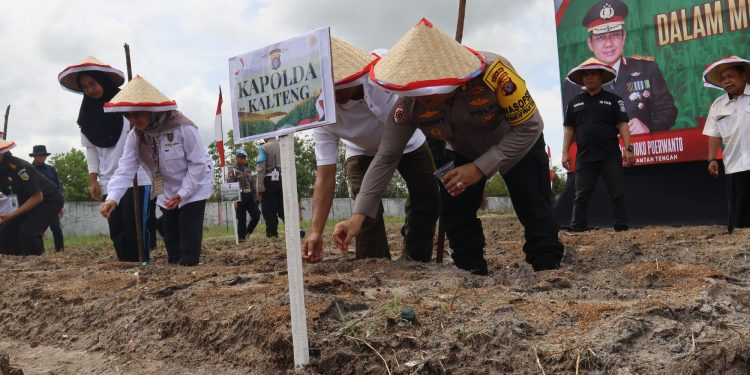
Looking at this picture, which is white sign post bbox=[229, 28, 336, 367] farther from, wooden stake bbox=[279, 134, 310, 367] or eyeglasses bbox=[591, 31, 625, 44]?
eyeglasses bbox=[591, 31, 625, 44]

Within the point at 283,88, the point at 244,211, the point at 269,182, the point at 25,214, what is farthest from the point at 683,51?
the point at 25,214

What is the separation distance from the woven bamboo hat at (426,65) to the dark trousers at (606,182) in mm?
4146

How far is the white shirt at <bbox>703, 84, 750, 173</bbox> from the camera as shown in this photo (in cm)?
567

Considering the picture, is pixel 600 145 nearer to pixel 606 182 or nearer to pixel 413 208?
pixel 606 182

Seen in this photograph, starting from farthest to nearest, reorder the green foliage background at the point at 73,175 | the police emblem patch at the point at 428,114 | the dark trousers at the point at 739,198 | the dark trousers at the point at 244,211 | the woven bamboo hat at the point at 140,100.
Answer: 1. the green foliage background at the point at 73,175
2. the dark trousers at the point at 244,211
3. the dark trousers at the point at 739,198
4. the woven bamboo hat at the point at 140,100
5. the police emblem patch at the point at 428,114

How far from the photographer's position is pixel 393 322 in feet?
8.07

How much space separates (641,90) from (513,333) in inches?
293

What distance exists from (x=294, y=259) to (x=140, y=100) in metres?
3.02

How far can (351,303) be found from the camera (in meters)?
2.75

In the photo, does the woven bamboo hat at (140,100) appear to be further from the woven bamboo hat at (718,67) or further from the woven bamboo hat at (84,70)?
the woven bamboo hat at (718,67)

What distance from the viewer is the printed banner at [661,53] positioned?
27.8ft

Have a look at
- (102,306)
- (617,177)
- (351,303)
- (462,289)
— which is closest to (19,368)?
(102,306)

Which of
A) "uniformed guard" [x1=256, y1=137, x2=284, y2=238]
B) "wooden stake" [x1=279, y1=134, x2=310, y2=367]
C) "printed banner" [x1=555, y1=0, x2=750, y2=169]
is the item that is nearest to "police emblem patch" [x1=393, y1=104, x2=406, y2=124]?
"wooden stake" [x1=279, y1=134, x2=310, y2=367]

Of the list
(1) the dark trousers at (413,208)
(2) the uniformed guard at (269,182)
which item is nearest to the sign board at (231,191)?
(2) the uniformed guard at (269,182)
